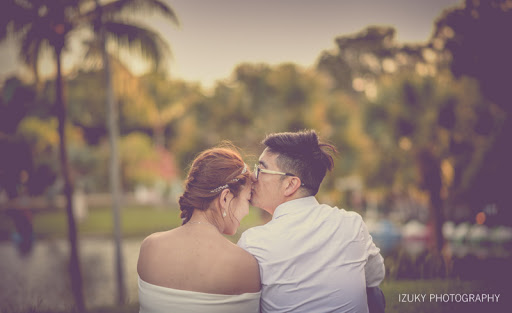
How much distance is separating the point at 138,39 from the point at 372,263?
1055cm

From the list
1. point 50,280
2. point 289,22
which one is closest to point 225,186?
point 289,22

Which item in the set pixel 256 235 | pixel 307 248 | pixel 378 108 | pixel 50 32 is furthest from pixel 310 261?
pixel 378 108

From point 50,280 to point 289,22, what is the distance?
37.4 feet

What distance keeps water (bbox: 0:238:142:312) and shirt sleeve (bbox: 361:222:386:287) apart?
442cm

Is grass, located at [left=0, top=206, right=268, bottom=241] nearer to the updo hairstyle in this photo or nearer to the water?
the water

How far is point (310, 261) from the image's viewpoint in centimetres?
271

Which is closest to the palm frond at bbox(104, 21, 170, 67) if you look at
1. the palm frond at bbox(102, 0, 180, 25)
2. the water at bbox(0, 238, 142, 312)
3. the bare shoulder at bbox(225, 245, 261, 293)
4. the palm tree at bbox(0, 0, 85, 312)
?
the palm frond at bbox(102, 0, 180, 25)

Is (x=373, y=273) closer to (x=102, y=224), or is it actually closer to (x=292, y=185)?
(x=292, y=185)

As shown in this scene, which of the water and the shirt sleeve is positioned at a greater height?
the shirt sleeve

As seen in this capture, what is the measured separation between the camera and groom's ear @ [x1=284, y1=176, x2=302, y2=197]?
117 inches

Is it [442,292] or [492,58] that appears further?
[492,58]

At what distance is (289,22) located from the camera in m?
11.8

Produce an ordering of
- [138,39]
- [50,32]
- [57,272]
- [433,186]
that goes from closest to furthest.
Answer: [50,32], [138,39], [433,186], [57,272]

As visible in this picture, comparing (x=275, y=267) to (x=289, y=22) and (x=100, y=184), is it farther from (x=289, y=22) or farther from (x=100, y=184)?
(x=100, y=184)
